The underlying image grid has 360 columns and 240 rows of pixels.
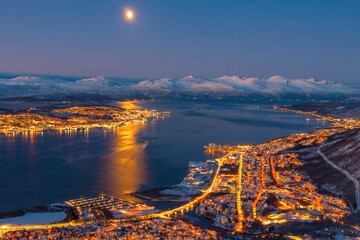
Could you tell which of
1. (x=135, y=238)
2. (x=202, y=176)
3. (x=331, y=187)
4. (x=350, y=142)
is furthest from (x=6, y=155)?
(x=350, y=142)

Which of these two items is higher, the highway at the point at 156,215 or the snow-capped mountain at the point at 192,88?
the snow-capped mountain at the point at 192,88

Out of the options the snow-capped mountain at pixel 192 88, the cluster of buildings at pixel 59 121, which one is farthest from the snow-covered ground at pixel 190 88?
the cluster of buildings at pixel 59 121

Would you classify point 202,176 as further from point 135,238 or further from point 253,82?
point 253,82

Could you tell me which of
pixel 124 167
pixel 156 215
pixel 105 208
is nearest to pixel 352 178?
pixel 156 215

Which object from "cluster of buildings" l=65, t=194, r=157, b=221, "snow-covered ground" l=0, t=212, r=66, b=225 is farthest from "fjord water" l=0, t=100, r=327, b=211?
"snow-covered ground" l=0, t=212, r=66, b=225

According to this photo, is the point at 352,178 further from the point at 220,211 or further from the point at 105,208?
the point at 105,208

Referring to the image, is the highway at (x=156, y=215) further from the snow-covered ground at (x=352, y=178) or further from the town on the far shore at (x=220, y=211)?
the snow-covered ground at (x=352, y=178)
